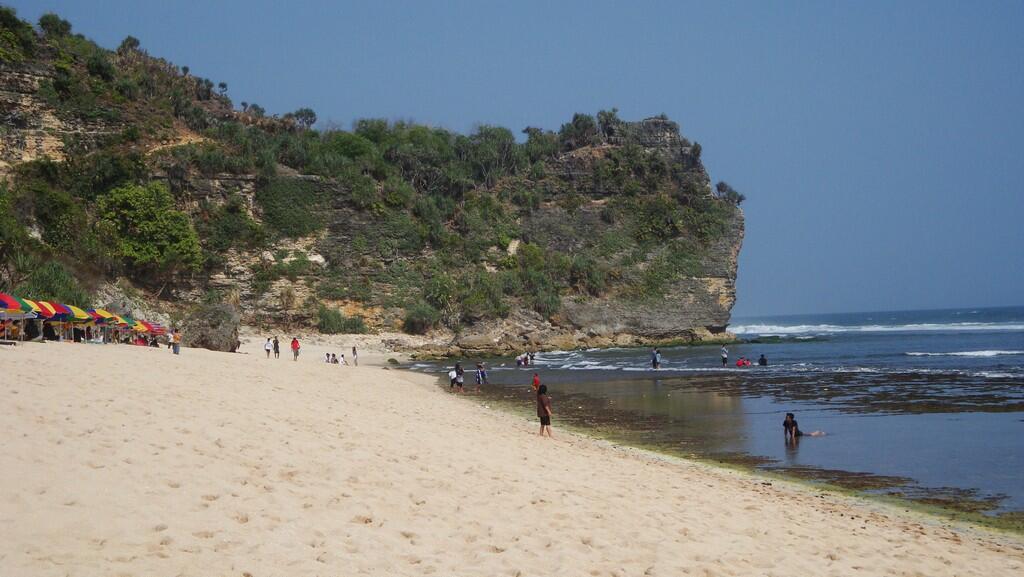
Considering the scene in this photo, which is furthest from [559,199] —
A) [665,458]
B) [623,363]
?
[665,458]

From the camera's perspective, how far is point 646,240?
261 ft

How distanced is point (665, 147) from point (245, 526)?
83375mm

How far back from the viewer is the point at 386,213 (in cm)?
6869

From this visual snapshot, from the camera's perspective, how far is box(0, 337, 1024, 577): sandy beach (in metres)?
5.91

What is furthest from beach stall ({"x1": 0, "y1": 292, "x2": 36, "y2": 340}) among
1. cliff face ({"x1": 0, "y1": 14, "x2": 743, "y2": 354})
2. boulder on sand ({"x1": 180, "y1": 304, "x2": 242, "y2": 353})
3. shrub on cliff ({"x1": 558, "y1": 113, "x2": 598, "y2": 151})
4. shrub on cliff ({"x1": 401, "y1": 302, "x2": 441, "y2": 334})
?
shrub on cliff ({"x1": 558, "y1": 113, "x2": 598, "y2": 151})

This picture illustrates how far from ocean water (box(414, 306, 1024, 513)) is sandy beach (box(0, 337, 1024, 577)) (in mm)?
2449

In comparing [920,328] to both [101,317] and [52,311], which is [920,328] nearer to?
[101,317]

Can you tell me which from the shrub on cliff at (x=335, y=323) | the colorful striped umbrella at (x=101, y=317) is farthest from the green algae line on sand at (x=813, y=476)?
the shrub on cliff at (x=335, y=323)

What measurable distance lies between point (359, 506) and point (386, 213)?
205ft

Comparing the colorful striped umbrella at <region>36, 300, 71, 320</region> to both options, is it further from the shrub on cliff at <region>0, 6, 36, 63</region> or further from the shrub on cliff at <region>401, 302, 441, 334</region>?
the shrub on cliff at <region>0, 6, 36, 63</region>

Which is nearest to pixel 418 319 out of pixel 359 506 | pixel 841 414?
pixel 841 414

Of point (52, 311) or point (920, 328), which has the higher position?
point (52, 311)

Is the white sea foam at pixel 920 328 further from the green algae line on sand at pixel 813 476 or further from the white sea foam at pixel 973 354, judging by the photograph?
the green algae line on sand at pixel 813 476

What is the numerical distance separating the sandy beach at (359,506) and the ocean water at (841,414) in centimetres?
245
